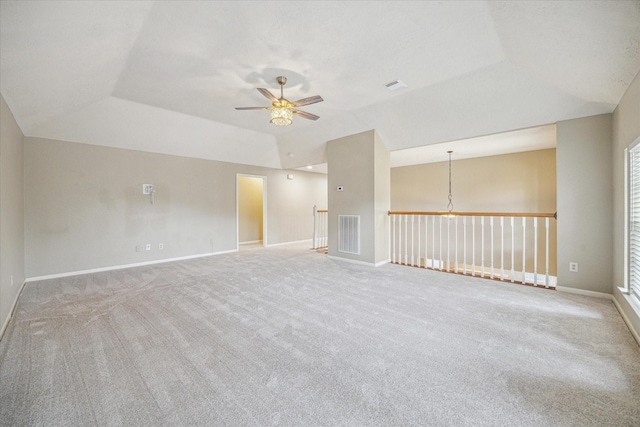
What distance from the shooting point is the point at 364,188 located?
201 inches

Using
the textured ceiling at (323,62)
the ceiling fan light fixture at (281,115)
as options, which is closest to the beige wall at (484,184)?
the textured ceiling at (323,62)

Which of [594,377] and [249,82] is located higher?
[249,82]

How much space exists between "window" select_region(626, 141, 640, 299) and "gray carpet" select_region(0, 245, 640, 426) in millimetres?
425

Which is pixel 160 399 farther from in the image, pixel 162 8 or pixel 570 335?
pixel 570 335

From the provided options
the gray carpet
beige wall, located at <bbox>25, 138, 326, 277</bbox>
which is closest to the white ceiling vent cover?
the gray carpet

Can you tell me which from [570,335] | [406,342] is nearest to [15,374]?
[406,342]

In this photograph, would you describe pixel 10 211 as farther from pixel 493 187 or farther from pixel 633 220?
pixel 493 187

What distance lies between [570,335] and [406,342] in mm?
1487

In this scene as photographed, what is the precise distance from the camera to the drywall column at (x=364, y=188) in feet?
16.3

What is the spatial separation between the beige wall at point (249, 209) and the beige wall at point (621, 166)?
741 cm

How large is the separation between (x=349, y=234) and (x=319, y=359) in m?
3.57

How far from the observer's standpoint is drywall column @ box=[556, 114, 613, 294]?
317cm

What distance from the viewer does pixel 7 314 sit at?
2.63 meters

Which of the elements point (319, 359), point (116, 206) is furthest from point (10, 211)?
point (319, 359)
